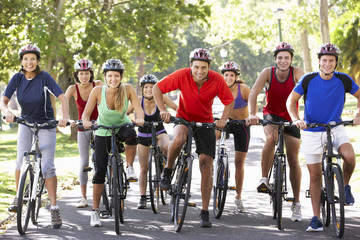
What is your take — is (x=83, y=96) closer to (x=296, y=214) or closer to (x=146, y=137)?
(x=146, y=137)

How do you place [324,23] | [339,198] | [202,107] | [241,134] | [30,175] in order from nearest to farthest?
[339,198]
[30,175]
[202,107]
[241,134]
[324,23]

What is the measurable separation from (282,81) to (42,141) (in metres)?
3.01

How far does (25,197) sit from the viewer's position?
7.48 metres

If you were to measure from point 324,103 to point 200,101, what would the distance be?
1.47m

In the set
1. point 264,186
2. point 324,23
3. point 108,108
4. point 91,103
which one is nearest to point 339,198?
point 264,186

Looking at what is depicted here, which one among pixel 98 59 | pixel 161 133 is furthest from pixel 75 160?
pixel 161 133

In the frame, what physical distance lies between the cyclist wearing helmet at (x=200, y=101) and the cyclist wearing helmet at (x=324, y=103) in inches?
36.2

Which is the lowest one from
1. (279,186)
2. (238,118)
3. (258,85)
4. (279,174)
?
(279,186)

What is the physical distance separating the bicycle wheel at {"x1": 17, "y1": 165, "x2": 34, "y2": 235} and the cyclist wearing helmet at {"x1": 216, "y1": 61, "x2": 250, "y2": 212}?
113 inches

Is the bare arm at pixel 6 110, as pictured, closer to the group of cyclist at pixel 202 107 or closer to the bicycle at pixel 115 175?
the group of cyclist at pixel 202 107

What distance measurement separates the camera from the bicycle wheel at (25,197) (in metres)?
7.13

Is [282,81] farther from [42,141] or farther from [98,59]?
[98,59]

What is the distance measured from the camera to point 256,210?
9062 mm

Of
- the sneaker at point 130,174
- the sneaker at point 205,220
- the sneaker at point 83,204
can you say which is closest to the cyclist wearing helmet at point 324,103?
the sneaker at point 205,220
